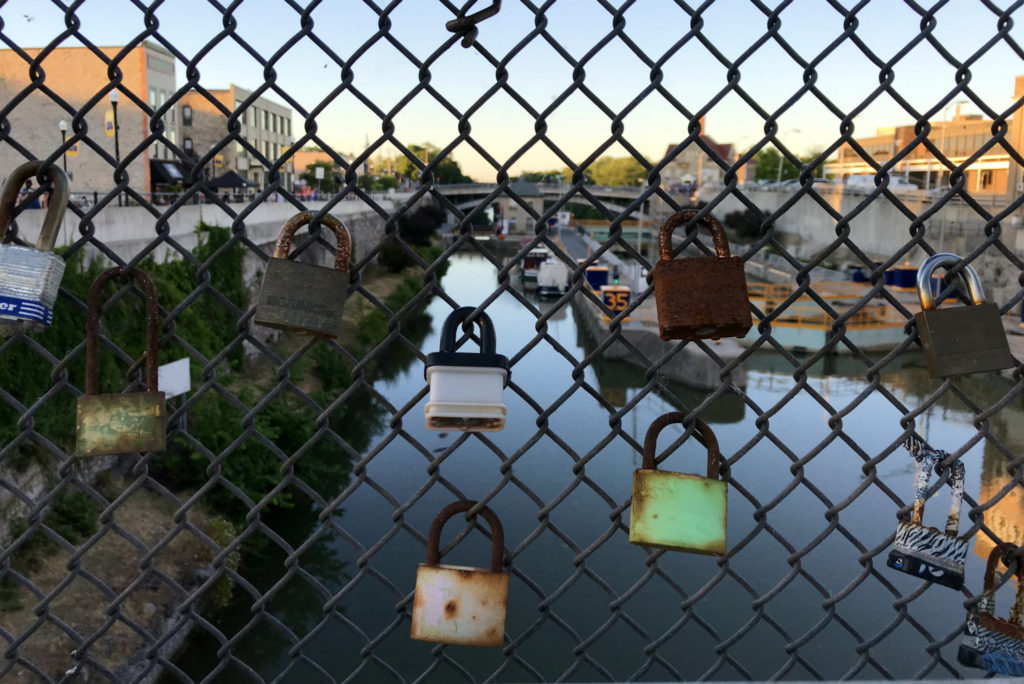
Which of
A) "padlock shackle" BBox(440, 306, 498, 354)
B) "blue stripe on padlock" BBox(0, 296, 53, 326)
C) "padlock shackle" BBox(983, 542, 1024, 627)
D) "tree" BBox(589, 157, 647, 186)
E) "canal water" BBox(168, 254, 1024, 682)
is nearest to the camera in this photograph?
"blue stripe on padlock" BBox(0, 296, 53, 326)

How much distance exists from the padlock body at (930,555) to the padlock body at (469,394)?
2.61 feet

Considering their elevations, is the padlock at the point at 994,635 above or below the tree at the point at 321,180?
below

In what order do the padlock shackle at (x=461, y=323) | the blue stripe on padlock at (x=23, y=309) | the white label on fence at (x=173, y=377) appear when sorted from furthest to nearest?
the white label on fence at (x=173, y=377) < the padlock shackle at (x=461, y=323) < the blue stripe on padlock at (x=23, y=309)

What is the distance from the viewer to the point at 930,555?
5.16 feet

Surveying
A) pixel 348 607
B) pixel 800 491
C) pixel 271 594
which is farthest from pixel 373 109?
pixel 800 491

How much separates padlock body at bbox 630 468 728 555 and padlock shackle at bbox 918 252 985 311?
537 mm

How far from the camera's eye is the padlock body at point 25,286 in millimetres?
1340

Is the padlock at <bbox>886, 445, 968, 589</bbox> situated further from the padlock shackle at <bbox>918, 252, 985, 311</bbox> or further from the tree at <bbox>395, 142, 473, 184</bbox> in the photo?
the tree at <bbox>395, 142, 473, 184</bbox>

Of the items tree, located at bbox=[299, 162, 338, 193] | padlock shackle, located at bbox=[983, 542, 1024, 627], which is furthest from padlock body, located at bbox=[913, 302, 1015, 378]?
tree, located at bbox=[299, 162, 338, 193]

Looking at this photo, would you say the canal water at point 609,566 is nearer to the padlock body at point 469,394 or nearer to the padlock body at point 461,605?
the padlock body at point 461,605

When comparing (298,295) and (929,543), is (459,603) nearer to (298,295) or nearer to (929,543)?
(298,295)

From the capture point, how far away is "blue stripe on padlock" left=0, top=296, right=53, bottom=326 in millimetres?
1332

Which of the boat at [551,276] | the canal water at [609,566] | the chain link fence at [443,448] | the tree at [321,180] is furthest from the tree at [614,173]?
the tree at [321,180]

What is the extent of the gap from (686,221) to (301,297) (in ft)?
2.23
